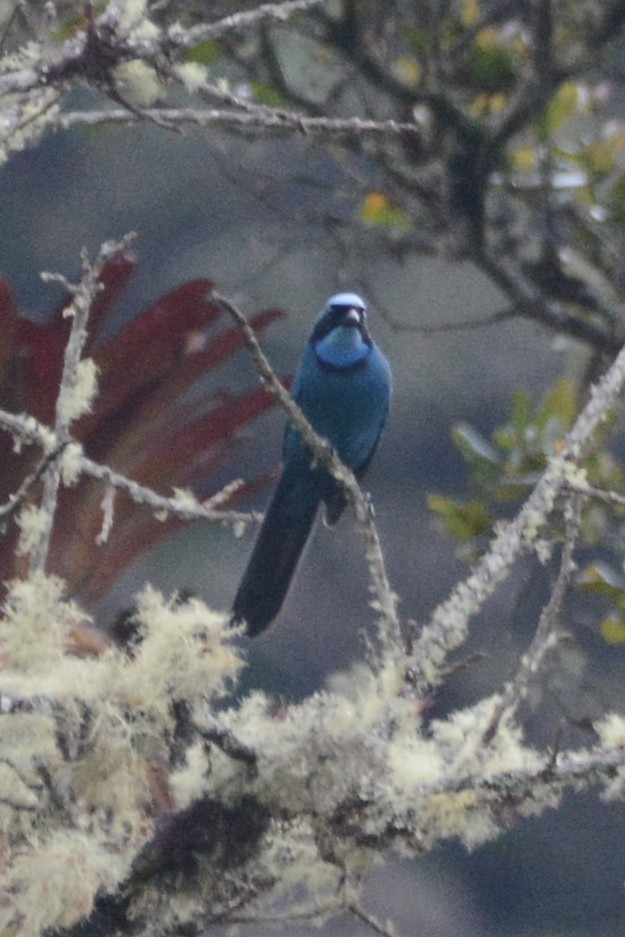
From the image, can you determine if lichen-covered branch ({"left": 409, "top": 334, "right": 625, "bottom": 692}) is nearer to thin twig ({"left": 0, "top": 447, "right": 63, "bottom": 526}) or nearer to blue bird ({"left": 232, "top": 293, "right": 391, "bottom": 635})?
thin twig ({"left": 0, "top": 447, "right": 63, "bottom": 526})

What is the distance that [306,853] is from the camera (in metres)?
0.94

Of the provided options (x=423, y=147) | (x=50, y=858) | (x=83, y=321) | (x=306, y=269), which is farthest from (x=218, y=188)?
(x=50, y=858)

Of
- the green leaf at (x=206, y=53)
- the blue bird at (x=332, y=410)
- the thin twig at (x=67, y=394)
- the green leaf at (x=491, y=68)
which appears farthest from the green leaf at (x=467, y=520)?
the thin twig at (x=67, y=394)

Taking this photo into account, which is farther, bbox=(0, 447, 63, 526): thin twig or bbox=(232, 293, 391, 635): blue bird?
bbox=(232, 293, 391, 635): blue bird

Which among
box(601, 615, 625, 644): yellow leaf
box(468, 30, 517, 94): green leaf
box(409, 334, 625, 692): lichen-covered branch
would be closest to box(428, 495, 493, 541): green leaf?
box(601, 615, 625, 644): yellow leaf

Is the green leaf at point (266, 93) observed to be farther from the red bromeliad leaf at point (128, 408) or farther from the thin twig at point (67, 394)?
the thin twig at point (67, 394)

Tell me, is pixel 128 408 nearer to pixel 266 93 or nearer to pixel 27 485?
pixel 266 93

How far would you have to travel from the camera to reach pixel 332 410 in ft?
8.08

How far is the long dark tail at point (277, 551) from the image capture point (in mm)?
2016

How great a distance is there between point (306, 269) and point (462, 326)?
108 centimetres

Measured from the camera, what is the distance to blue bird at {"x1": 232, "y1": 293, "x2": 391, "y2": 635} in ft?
7.73

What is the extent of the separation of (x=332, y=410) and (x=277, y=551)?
Result: 338 millimetres

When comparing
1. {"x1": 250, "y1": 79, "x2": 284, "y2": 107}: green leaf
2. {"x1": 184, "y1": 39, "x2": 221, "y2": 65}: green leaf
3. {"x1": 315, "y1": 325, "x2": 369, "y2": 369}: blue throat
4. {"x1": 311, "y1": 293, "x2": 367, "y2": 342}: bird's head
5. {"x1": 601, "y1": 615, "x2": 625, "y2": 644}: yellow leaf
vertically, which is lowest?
{"x1": 601, "y1": 615, "x2": 625, "y2": 644}: yellow leaf

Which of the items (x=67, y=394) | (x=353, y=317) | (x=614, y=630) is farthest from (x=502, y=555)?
(x=353, y=317)
